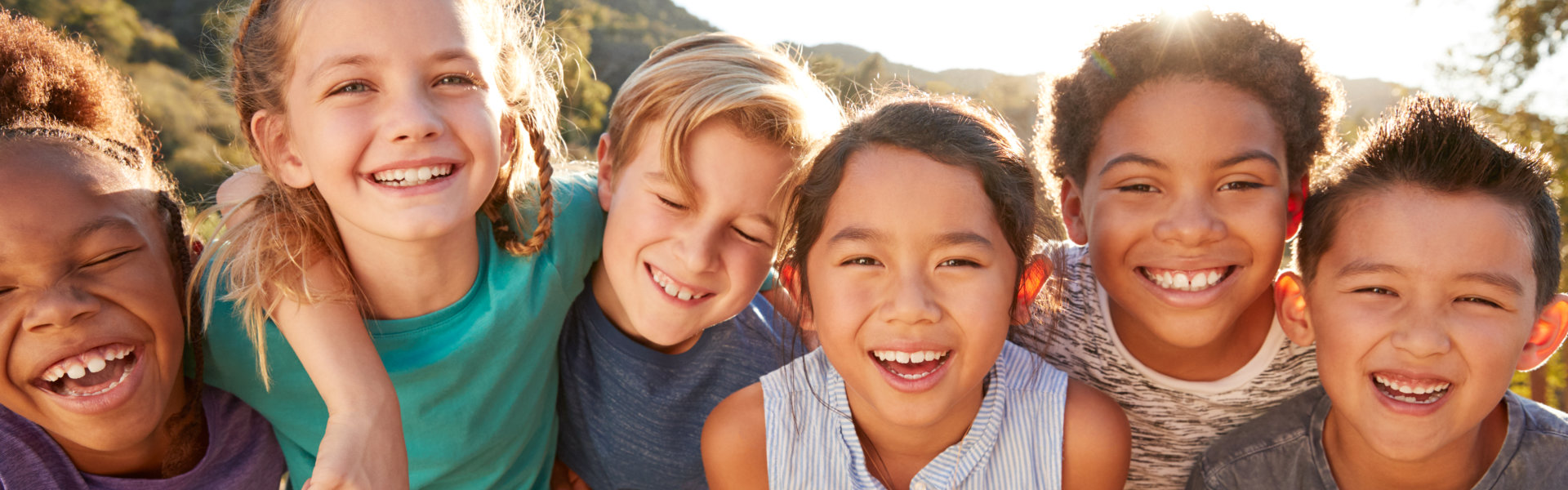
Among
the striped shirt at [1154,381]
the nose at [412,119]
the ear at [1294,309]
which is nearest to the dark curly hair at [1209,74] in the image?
the ear at [1294,309]

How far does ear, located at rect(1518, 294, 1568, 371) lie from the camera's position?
2.14 m

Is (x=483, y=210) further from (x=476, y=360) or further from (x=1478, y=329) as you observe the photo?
(x=1478, y=329)

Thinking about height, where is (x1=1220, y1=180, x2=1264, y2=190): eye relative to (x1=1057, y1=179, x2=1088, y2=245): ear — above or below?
above

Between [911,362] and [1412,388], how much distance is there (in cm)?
115

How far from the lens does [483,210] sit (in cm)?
264

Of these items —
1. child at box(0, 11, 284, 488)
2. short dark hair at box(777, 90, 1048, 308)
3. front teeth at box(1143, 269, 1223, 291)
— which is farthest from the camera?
front teeth at box(1143, 269, 1223, 291)

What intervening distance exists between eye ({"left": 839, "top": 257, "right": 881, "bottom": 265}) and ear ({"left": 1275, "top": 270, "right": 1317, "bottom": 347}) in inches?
45.4

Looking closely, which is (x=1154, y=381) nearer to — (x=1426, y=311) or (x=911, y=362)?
(x=1426, y=311)

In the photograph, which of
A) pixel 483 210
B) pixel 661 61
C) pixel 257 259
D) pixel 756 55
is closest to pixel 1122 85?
pixel 756 55

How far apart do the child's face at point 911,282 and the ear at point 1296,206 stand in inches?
35.1

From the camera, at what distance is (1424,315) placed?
2025 millimetres

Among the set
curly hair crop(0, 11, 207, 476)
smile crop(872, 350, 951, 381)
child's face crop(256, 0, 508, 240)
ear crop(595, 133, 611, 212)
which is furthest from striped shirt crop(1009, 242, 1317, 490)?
curly hair crop(0, 11, 207, 476)

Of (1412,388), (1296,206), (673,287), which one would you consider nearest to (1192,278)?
(1296,206)

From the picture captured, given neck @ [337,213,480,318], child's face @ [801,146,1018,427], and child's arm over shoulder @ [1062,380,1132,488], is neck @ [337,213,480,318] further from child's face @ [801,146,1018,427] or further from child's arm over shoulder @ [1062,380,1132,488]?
child's arm over shoulder @ [1062,380,1132,488]
